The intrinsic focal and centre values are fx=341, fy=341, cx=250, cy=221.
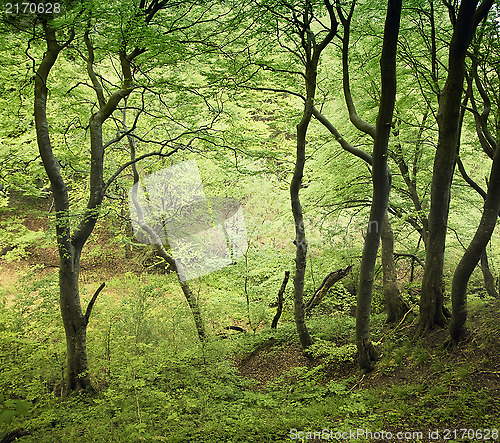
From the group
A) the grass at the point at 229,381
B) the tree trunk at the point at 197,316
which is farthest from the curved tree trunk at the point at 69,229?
the tree trunk at the point at 197,316

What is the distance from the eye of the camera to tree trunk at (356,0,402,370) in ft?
14.5

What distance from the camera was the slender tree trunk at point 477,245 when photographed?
449 cm

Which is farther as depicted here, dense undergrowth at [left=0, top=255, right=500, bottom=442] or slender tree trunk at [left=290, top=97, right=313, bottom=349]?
slender tree trunk at [left=290, top=97, right=313, bottom=349]

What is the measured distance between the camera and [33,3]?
4.99 m

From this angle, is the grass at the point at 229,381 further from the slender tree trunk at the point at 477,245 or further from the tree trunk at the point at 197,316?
→ the slender tree trunk at the point at 477,245

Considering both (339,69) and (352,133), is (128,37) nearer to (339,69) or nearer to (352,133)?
(339,69)

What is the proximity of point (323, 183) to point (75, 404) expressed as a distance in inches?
285

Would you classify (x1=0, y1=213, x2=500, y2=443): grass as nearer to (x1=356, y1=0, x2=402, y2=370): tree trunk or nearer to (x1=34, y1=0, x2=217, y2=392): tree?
(x1=356, y1=0, x2=402, y2=370): tree trunk

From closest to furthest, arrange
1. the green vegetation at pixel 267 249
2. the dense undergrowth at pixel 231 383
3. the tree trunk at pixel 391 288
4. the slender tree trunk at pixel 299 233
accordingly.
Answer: the dense undergrowth at pixel 231 383 < the green vegetation at pixel 267 249 < the slender tree trunk at pixel 299 233 < the tree trunk at pixel 391 288

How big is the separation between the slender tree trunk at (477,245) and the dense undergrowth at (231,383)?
1.71 feet

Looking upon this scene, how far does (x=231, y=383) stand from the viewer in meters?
6.18

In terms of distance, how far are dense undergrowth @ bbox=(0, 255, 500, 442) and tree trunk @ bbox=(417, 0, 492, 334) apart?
488 millimetres

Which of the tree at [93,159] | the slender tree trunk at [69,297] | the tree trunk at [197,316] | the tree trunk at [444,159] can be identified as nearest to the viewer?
the tree trunk at [444,159]

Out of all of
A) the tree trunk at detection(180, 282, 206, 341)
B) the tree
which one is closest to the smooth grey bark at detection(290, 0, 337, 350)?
the tree
